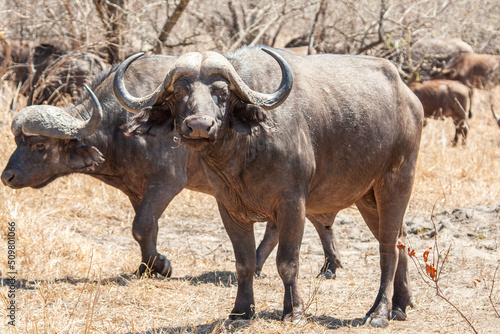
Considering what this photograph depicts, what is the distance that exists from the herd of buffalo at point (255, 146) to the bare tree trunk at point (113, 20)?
10.4 feet

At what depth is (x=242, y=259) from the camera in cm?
461

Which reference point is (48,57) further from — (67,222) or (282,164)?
(282,164)

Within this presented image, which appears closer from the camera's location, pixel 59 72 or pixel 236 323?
pixel 236 323

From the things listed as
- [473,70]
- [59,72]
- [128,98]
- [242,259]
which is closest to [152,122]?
[128,98]

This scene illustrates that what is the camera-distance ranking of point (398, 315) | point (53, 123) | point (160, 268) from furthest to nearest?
point (160, 268)
point (53, 123)
point (398, 315)

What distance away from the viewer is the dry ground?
4.61 m

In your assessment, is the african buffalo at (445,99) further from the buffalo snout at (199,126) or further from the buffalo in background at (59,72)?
the buffalo snout at (199,126)

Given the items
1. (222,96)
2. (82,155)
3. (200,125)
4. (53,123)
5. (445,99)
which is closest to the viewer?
(200,125)

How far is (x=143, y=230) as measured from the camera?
6.00m

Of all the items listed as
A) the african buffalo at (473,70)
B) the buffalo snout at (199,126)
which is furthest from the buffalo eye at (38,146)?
the african buffalo at (473,70)

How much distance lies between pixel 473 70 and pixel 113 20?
9.76m

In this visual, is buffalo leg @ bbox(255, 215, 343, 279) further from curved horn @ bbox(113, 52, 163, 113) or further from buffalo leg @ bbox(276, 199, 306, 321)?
curved horn @ bbox(113, 52, 163, 113)

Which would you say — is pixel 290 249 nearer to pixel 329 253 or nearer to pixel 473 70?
pixel 329 253

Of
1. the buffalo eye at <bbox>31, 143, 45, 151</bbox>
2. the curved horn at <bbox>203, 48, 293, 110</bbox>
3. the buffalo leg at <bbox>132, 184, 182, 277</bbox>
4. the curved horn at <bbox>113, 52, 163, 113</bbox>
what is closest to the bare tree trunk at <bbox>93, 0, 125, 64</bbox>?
the buffalo eye at <bbox>31, 143, 45, 151</bbox>
